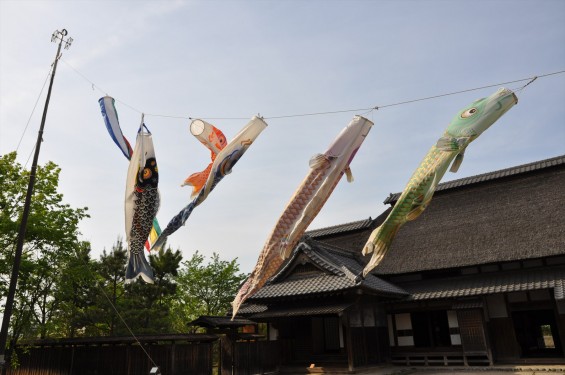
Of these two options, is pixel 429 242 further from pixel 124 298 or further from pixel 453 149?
pixel 124 298

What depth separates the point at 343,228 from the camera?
22922 millimetres

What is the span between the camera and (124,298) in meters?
24.3

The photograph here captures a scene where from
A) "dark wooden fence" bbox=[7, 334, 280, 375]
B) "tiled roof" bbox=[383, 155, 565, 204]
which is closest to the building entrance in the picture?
"tiled roof" bbox=[383, 155, 565, 204]

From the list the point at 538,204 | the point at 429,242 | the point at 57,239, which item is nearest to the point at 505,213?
the point at 538,204

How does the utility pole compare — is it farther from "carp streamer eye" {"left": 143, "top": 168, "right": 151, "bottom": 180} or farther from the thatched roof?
the thatched roof

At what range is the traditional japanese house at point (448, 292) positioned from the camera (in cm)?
1428

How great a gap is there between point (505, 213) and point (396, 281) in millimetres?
5632

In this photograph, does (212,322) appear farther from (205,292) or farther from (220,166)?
(205,292)

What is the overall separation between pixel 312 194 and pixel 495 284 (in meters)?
10.6

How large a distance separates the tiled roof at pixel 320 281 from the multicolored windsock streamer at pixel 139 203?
737cm

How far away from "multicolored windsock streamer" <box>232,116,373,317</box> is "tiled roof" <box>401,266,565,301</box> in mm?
9709

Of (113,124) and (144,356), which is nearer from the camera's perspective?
(113,124)

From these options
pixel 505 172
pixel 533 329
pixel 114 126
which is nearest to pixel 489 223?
pixel 505 172

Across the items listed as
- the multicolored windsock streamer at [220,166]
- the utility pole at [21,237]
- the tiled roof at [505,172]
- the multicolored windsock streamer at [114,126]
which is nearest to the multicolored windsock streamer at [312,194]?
the multicolored windsock streamer at [220,166]
